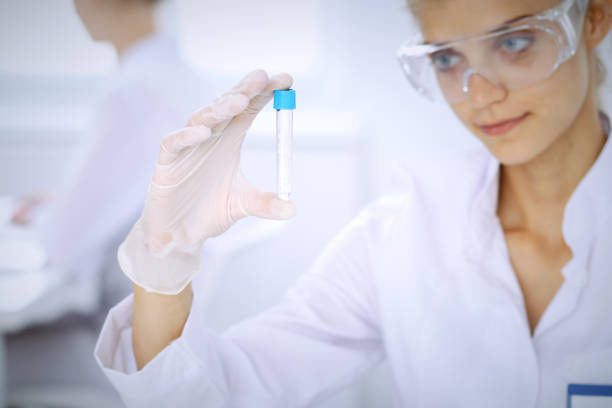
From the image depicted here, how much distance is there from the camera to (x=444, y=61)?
2.91 feet

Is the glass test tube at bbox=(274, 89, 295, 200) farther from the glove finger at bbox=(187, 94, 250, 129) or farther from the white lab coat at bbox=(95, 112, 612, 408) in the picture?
the white lab coat at bbox=(95, 112, 612, 408)

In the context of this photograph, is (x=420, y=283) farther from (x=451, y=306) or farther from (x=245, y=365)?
(x=245, y=365)

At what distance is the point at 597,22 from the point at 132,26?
1.07 metres

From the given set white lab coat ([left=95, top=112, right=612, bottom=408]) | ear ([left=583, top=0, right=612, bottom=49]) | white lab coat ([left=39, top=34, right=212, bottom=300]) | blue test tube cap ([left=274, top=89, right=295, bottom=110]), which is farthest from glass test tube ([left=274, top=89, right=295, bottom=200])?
white lab coat ([left=39, top=34, right=212, bottom=300])

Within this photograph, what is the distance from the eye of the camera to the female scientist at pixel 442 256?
0.74m

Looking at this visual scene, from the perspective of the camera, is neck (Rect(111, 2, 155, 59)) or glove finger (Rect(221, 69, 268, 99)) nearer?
glove finger (Rect(221, 69, 268, 99))

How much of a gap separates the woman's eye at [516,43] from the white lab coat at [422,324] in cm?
20

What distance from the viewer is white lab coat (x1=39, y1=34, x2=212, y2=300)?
139 cm

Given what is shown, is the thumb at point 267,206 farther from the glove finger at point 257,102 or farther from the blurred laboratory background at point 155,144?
the blurred laboratory background at point 155,144

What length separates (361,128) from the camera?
1.91 meters

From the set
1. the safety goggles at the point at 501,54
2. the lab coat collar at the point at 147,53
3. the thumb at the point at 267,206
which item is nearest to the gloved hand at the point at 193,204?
the thumb at the point at 267,206

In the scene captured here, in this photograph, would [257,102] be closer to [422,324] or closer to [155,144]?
[422,324]

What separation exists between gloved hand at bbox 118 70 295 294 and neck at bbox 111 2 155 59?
2.47 ft

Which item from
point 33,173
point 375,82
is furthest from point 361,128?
point 33,173
